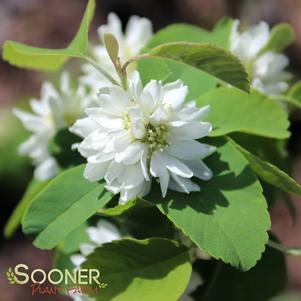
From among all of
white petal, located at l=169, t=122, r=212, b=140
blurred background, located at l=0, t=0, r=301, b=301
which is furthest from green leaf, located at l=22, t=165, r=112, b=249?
blurred background, located at l=0, t=0, r=301, b=301

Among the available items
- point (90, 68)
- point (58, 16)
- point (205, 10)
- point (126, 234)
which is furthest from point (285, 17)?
point (126, 234)

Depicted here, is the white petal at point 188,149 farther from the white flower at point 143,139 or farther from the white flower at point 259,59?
the white flower at point 259,59

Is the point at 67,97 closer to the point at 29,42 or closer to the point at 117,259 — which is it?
the point at 117,259

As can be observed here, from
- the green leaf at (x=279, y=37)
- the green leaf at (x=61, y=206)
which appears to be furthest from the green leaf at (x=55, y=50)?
the green leaf at (x=279, y=37)

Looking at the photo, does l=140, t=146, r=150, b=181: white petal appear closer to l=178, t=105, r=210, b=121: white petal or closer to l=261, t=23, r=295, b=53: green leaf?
l=178, t=105, r=210, b=121: white petal

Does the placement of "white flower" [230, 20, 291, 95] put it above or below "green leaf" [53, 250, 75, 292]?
above

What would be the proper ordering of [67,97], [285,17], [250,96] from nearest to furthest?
[250,96], [67,97], [285,17]
